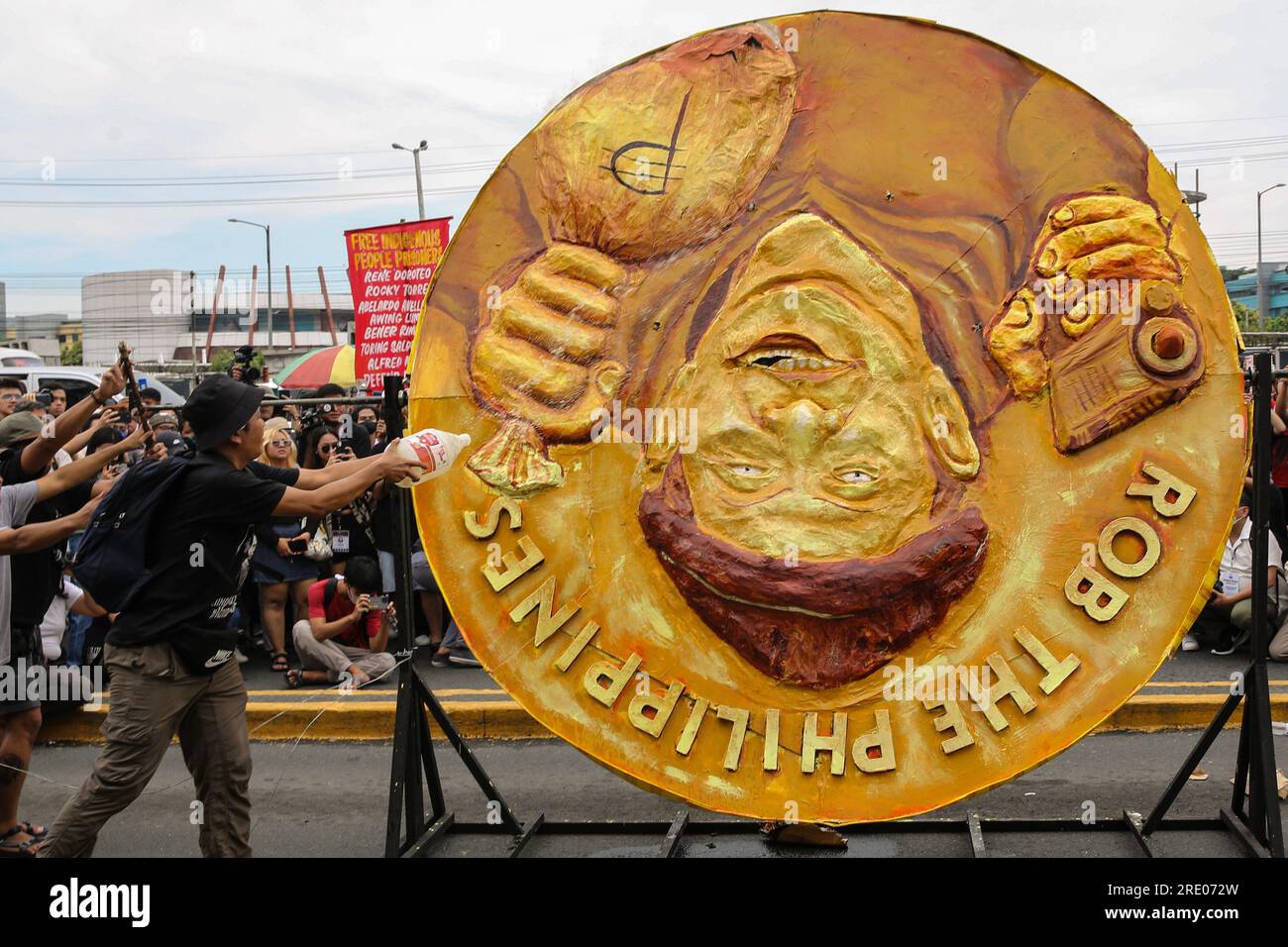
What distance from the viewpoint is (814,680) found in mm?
3824

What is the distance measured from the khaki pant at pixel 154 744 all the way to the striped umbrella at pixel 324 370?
1118cm

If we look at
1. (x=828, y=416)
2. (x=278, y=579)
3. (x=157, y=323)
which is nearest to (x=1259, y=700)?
(x=828, y=416)

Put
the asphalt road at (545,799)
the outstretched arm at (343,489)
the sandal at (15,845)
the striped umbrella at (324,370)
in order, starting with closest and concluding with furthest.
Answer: the outstretched arm at (343,489), the asphalt road at (545,799), the sandal at (15,845), the striped umbrella at (324,370)

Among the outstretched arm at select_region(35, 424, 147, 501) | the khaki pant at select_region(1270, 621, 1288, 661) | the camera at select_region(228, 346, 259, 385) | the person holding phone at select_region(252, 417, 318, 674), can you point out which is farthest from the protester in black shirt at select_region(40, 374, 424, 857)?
the khaki pant at select_region(1270, 621, 1288, 661)

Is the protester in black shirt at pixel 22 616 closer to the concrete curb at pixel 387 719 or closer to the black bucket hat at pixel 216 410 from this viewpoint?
the black bucket hat at pixel 216 410

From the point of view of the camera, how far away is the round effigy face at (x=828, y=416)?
3719 millimetres

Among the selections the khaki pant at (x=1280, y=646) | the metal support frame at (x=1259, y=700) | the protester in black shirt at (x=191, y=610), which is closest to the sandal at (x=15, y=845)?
the protester in black shirt at (x=191, y=610)

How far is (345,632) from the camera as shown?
272 inches

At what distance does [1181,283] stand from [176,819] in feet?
16.0

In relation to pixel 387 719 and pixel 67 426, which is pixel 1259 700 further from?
pixel 67 426

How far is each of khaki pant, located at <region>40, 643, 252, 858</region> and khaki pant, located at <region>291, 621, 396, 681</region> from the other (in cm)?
270

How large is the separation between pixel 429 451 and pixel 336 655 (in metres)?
3.37
